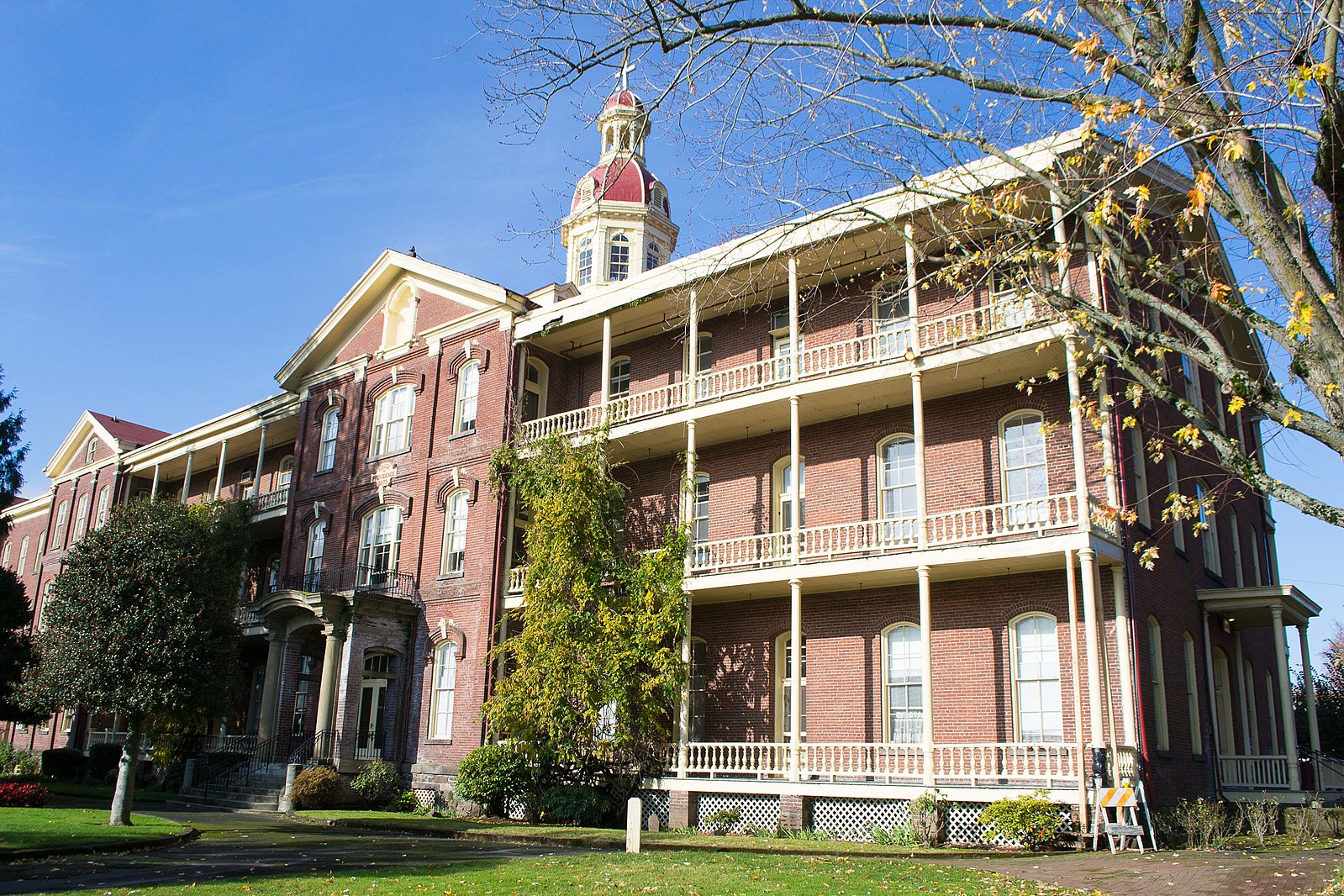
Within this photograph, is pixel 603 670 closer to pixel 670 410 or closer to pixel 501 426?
pixel 670 410

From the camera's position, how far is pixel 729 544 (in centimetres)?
2178

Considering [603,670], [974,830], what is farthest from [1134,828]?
[603,670]

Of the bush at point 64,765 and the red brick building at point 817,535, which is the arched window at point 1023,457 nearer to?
the red brick building at point 817,535

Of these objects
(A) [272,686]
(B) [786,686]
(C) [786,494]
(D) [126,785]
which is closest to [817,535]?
(C) [786,494]

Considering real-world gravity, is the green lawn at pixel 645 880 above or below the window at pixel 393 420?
below

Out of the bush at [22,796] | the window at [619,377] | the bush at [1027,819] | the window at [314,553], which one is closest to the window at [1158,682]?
the bush at [1027,819]

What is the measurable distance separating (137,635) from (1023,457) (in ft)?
52.6

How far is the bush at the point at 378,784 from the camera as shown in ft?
76.4

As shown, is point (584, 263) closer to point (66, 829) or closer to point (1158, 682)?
point (1158, 682)

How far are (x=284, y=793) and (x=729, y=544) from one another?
11064 millimetres

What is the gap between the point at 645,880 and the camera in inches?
438

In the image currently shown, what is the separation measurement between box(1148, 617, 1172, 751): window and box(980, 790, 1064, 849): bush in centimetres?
343

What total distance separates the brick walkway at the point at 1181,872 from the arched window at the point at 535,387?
16.0 metres

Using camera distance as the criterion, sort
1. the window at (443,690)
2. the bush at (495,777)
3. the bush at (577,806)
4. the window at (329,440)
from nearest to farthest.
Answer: the bush at (577,806) < the bush at (495,777) < the window at (443,690) < the window at (329,440)
